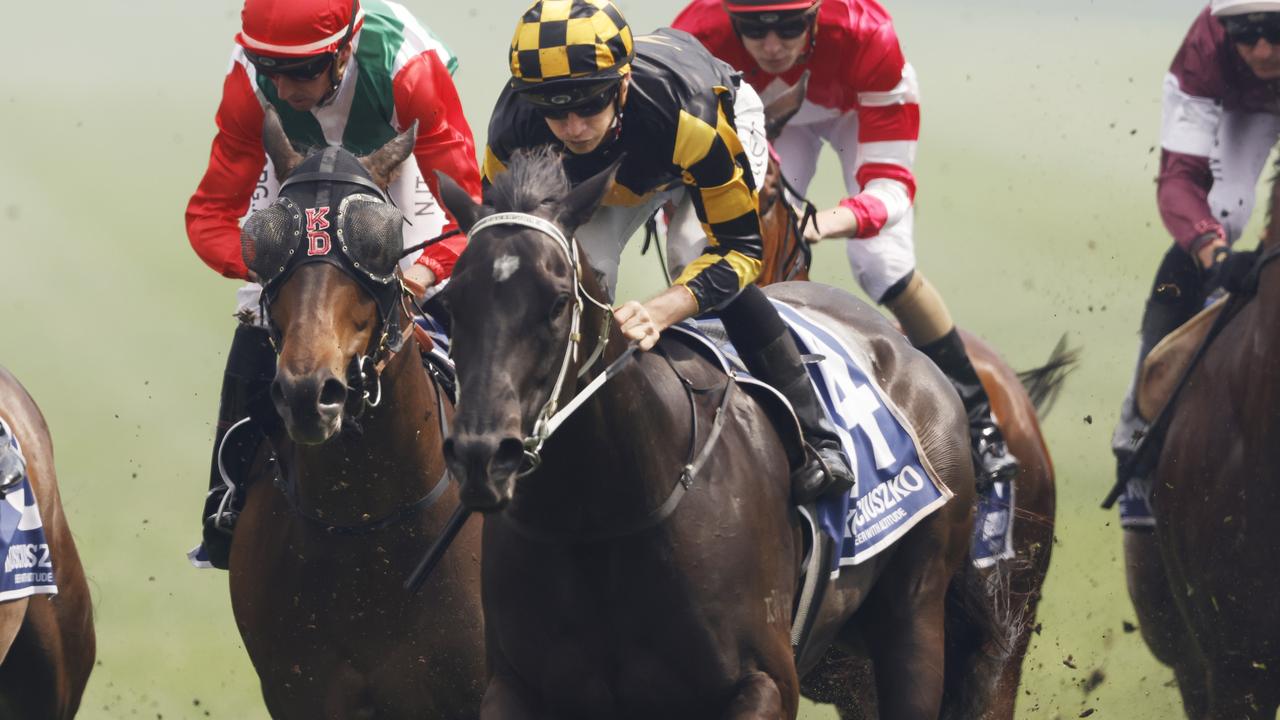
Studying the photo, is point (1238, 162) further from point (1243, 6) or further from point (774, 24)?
point (774, 24)

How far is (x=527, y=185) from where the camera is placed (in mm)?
3549

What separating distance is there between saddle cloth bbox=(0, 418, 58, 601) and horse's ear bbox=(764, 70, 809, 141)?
2505mm

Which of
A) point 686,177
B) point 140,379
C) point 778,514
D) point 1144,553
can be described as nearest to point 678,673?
point 778,514

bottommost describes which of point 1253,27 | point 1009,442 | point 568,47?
point 1009,442

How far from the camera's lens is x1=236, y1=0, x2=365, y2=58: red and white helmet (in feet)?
15.5

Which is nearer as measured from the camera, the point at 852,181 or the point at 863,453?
the point at 863,453

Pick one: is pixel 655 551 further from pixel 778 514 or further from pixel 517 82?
pixel 517 82

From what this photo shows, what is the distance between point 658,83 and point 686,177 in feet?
0.72

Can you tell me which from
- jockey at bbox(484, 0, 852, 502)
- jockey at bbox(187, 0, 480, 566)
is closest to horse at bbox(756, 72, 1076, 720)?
jockey at bbox(187, 0, 480, 566)

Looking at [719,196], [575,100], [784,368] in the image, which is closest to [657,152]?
[719,196]

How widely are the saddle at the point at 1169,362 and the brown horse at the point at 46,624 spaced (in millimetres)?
3197

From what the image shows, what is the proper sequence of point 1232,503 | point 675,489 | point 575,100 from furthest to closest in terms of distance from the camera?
point 1232,503 < point 575,100 < point 675,489

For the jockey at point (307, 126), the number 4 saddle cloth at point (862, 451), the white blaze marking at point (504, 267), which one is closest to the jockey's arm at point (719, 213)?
the number 4 saddle cloth at point (862, 451)

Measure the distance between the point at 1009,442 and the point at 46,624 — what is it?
3.08m
